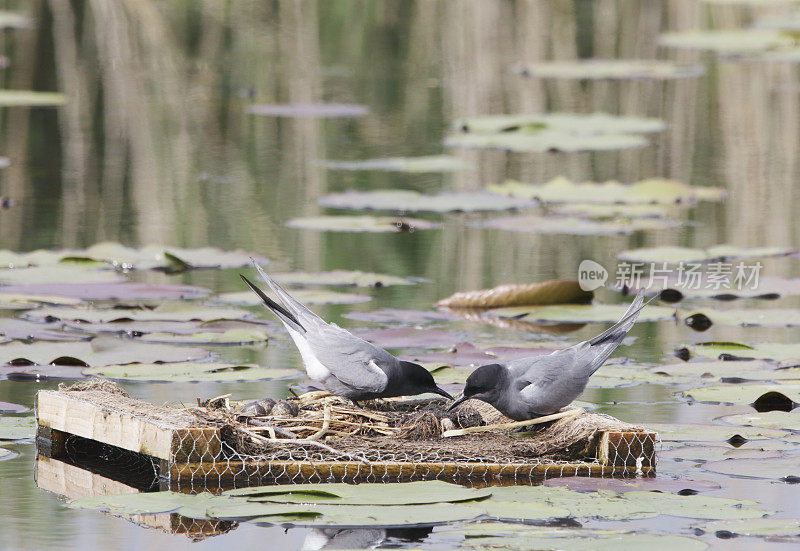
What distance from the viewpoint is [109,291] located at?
21.6 ft

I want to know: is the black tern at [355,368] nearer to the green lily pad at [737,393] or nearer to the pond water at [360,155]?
the pond water at [360,155]

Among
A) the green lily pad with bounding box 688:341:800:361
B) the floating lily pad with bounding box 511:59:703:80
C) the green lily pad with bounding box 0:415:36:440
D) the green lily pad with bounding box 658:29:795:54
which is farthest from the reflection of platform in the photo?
the green lily pad with bounding box 658:29:795:54

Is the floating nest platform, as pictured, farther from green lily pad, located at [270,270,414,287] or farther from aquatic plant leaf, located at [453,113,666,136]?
aquatic plant leaf, located at [453,113,666,136]

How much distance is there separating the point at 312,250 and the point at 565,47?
9.63 metres

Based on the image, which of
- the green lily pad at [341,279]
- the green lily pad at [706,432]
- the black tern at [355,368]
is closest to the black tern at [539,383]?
the black tern at [355,368]

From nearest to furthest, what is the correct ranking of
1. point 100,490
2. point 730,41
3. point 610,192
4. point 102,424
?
point 100,490
point 102,424
point 610,192
point 730,41

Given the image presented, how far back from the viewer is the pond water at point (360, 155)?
5.13 metres

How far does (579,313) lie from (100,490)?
9.06ft

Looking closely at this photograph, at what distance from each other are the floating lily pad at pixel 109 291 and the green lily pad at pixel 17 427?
1713 millimetres

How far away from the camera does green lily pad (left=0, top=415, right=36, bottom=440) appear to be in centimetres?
464

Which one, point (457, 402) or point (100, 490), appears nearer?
point (100, 490)

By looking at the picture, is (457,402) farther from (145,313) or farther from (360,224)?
(360,224)

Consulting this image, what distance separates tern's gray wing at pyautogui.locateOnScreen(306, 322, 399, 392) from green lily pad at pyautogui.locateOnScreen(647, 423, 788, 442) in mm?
Result: 869

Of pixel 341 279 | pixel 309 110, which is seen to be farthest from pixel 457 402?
Answer: pixel 309 110
